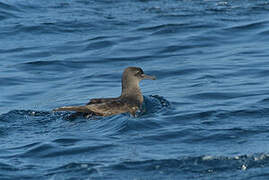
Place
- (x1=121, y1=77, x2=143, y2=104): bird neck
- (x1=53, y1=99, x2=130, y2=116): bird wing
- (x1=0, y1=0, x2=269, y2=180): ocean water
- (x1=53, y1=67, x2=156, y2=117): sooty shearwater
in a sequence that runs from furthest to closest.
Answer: (x1=121, y1=77, x2=143, y2=104): bird neck
(x1=53, y1=67, x2=156, y2=117): sooty shearwater
(x1=53, y1=99, x2=130, y2=116): bird wing
(x1=0, y1=0, x2=269, y2=180): ocean water

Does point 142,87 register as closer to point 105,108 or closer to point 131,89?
point 131,89

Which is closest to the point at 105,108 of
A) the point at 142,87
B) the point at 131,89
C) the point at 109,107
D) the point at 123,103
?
the point at 109,107

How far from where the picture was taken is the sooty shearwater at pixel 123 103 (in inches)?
447

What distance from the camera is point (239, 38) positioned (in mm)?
18469

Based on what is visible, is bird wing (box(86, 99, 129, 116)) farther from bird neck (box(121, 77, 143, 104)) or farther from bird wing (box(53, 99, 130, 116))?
bird neck (box(121, 77, 143, 104))

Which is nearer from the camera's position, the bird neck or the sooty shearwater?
the sooty shearwater

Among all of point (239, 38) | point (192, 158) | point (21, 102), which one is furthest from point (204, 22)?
point (192, 158)

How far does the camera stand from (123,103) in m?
12.1

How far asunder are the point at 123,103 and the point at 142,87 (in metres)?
2.88

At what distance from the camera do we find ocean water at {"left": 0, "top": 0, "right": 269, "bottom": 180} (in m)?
8.65

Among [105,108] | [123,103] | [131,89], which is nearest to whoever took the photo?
[105,108]

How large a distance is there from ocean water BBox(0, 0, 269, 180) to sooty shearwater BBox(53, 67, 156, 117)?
0.22 m

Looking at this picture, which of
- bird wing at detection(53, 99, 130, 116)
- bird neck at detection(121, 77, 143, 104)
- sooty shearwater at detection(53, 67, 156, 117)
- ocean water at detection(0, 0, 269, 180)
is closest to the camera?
ocean water at detection(0, 0, 269, 180)

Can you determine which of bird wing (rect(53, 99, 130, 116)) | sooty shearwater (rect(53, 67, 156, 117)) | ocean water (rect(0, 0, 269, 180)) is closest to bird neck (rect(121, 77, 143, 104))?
sooty shearwater (rect(53, 67, 156, 117))
